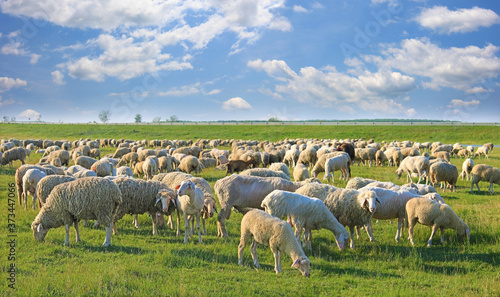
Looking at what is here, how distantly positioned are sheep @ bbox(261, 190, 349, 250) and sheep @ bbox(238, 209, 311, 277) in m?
1.07

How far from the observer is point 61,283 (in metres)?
6.13

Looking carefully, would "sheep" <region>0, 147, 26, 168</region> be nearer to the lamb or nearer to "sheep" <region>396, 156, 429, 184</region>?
the lamb

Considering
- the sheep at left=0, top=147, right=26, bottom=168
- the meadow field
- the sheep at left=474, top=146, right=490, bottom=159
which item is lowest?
the meadow field

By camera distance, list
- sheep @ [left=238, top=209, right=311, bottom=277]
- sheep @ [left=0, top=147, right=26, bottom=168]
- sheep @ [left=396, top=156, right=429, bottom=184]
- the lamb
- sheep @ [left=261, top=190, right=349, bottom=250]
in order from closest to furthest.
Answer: sheep @ [left=238, top=209, right=311, bottom=277], sheep @ [left=261, top=190, right=349, bottom=250], sheep @ [left=396, top=156, right=429, bottom=184], the lamb, sheep @ [left=0, top=147, right=26, bottom=168]

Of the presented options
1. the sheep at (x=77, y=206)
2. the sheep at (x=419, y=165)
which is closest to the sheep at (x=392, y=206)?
the sheep at (x=77, y=206)

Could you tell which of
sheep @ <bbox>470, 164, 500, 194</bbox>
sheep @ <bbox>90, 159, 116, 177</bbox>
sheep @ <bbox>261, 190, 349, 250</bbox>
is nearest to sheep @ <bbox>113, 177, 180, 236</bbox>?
sheep @ <bbox>261, 190, 349, 250</bbox>

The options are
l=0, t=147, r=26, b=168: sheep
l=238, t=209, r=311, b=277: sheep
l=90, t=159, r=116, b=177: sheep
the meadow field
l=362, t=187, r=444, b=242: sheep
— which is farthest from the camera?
l=0, t=147, r=26, b=168: sheep

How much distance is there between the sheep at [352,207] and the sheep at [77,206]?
19.6ft

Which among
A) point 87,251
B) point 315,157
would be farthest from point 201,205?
point 315,157

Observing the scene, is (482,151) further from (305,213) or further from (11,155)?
(11,155)

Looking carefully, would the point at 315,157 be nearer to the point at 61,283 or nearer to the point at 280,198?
the point at 280,198

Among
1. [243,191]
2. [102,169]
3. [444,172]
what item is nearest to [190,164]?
[102,169]

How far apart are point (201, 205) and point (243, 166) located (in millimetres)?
13325

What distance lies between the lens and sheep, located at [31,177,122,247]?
8508 millimetres
